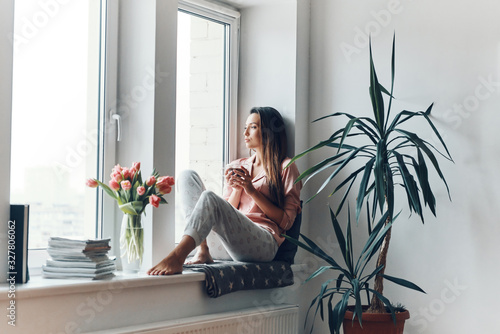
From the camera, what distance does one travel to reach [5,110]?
2469mm

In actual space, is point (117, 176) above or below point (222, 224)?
above

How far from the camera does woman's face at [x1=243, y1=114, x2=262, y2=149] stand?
3604 millimetres

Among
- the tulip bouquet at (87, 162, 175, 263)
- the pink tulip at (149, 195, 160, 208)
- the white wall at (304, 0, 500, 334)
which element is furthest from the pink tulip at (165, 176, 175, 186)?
the white wall at (304, 0, 500, 334)

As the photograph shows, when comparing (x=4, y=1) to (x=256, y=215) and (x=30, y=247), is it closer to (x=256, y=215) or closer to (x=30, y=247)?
(x=30, y=247)

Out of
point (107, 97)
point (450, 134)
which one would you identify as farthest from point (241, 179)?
point (450, 134)

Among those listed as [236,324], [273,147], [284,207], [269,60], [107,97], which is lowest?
[236,324]

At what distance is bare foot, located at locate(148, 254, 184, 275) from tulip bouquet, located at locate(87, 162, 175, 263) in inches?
4.2

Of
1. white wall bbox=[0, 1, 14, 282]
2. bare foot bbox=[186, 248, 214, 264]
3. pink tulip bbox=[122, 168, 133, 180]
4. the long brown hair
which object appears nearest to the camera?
white wall bbox=[0, 1, 14, 282]

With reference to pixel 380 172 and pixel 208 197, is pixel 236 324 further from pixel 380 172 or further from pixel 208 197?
pixel 380 172

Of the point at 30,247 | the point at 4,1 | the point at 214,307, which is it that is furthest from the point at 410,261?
the point at 4,1

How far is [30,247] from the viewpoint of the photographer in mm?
2762

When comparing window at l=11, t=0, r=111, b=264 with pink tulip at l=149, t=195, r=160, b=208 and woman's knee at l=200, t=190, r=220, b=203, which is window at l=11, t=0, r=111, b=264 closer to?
pink tulip at l=149, t=195, r=160, b=208

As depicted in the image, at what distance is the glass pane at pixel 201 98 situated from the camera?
3.53 meters

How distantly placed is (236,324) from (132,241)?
2.14 ft
